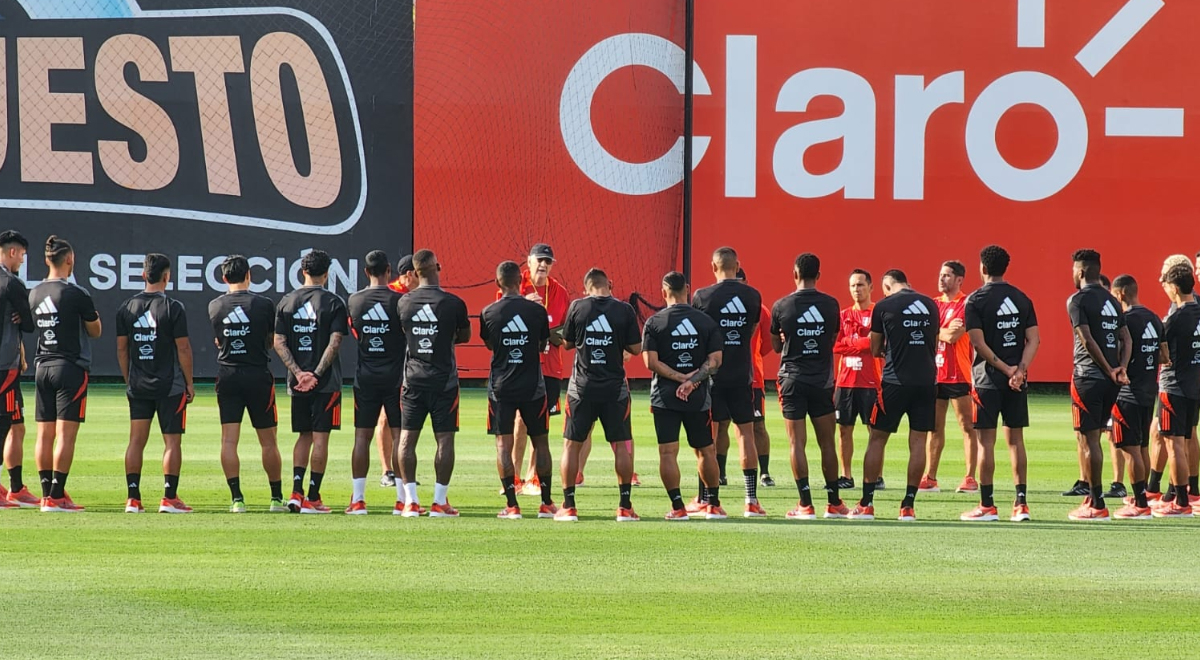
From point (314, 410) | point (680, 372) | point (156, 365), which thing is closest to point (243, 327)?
point (156, 365)

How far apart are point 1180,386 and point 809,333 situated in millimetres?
3232

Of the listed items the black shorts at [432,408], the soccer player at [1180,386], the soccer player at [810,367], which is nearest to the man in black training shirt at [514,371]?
the black shorts at [432,408]

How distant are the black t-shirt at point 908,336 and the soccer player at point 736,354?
1.05 meters

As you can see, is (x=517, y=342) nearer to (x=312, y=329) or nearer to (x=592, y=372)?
A: (x=592, y=372)

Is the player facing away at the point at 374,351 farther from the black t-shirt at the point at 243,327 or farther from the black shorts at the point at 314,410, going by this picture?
the black t-shirt at the point at 243,327

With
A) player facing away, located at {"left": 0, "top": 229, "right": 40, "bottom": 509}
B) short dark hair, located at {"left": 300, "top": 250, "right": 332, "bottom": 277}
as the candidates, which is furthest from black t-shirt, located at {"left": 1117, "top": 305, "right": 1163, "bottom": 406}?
player facing away, located at {"left": 0, "top": 229, "right": 40, "bottom": 509}

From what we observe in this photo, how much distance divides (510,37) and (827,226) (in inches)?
270

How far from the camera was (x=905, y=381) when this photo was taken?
1255 cm

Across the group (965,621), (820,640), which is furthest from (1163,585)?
(820,640)

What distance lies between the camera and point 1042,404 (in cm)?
2722

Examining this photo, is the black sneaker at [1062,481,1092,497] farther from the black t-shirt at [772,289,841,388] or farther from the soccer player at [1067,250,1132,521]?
the black t-shirt at [772,289,841,388]

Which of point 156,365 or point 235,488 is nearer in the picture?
point 156,365

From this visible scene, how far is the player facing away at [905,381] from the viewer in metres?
12.6

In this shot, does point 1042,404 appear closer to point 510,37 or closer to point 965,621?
point 510,37
